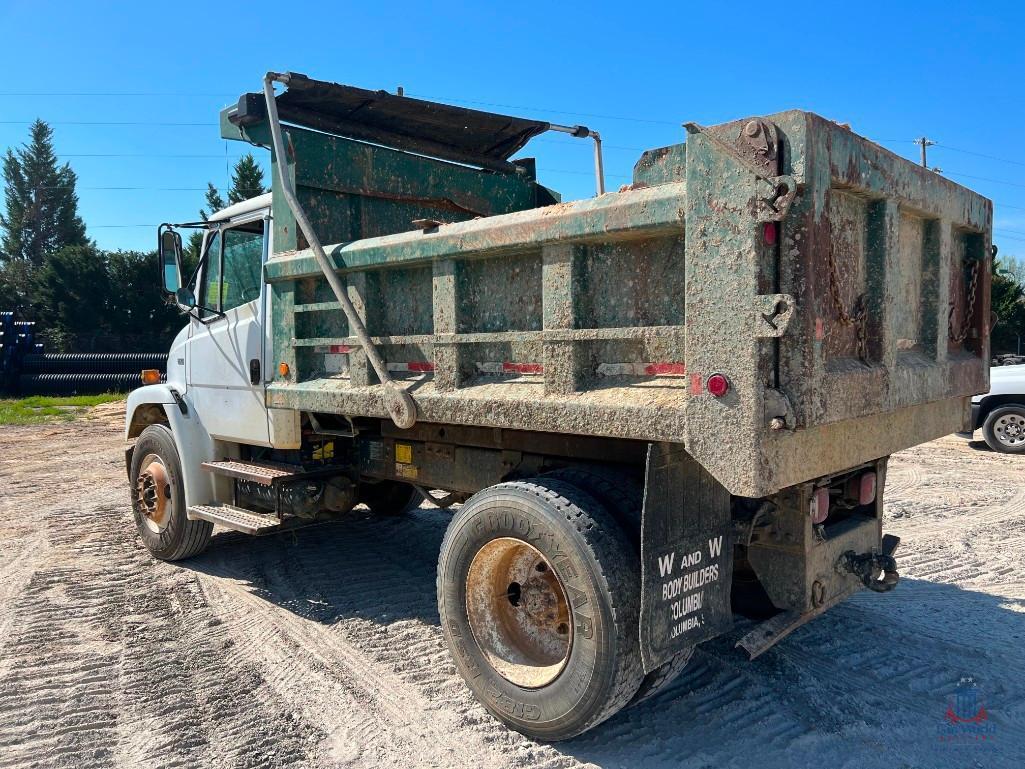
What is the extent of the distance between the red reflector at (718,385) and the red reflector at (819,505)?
1.01 meters

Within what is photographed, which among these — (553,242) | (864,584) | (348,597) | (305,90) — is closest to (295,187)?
(305,90)

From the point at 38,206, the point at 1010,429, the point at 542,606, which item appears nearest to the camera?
the point at 542,606

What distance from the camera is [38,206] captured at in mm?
56219

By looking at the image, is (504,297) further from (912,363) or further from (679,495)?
(912,363)

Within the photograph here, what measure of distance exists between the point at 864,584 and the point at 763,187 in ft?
6.95

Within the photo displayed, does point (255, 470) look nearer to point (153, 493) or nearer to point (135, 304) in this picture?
point (153, 493)

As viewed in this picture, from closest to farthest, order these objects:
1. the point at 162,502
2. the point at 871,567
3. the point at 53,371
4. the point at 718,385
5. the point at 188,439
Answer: the point at 718,385, the point at 871,567, the point at 188,439, the point at 162,502, the point at 53,371

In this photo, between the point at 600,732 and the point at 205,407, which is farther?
the point at 205,407

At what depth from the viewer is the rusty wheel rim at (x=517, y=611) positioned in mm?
3279

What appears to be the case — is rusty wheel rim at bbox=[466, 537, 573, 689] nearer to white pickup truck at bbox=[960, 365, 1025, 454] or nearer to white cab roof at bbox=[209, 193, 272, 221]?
white cab roof at bbox=[209, 193, 272, 221]

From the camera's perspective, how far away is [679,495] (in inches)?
118

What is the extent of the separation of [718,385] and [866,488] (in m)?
1.67

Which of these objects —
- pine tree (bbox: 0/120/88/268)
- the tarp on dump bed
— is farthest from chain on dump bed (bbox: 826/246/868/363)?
pine tree (bbox: 0/120/88/268)

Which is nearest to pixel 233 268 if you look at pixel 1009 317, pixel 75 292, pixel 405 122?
pixel 405 122
